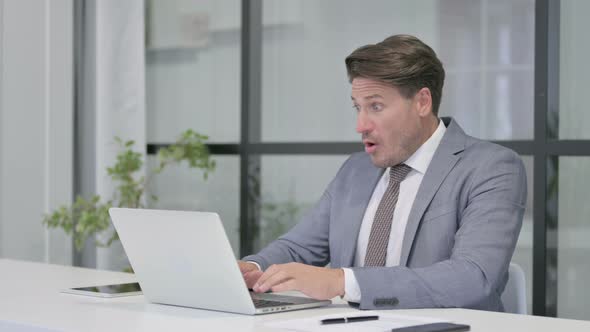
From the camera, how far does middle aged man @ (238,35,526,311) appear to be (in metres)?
2.04

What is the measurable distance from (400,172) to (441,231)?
30cm

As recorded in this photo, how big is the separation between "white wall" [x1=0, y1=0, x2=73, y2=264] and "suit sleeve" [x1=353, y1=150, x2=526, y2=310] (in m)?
2.80

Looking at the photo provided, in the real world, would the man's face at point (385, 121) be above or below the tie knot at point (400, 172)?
above

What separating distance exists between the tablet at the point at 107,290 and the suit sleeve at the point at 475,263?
0.61 meters

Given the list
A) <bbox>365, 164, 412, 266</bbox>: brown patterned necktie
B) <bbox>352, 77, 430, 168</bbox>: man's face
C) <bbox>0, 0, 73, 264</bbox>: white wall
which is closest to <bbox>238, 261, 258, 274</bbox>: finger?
<bbox>365, 164, 412, 266</bbox>: brown patterned necktie

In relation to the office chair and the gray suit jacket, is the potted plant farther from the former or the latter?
the office chair

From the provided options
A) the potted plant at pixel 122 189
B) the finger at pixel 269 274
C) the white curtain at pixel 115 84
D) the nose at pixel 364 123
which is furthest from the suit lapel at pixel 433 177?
the white curtain at pixel 115 84

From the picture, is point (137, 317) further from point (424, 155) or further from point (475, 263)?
point (424, 155)

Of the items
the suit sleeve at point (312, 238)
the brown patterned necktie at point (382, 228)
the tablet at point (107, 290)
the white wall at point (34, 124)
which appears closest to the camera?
the tablet at point (107, 290)

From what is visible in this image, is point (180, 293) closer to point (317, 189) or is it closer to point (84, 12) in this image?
point (317, 189)

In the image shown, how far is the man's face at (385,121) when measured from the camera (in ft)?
8.32

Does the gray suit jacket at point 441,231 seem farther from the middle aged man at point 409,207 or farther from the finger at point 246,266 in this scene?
the finger at point 246,266

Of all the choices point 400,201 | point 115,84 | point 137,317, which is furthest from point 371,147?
point 115,84

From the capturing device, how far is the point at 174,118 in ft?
16.2
